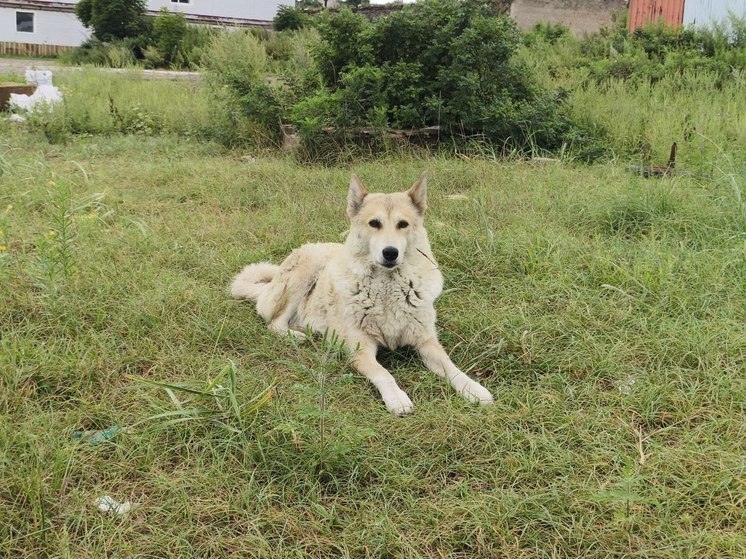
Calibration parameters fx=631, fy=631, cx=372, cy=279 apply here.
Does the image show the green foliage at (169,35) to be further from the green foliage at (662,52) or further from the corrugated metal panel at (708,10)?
the corrugated metal panel at (708,10)

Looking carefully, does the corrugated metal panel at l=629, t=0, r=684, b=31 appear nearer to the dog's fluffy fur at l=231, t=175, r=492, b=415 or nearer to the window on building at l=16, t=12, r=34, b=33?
the dog's fluffy fur at l=231, t=175, r=492, b=415

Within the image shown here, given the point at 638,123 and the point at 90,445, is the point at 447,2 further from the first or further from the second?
the point at 90,445

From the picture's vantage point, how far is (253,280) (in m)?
4.27

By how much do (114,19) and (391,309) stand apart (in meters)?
24.7

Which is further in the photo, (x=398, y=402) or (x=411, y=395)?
(x=411, y=395)

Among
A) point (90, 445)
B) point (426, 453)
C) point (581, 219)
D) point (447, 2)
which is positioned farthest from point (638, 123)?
point (90, 445)

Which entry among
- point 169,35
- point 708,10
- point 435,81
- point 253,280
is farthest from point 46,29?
point 253,280

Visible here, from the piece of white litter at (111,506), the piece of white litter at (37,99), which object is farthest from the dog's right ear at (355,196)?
the piece of white litter at (37,99)

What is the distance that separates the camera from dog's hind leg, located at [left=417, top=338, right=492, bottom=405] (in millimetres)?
2982

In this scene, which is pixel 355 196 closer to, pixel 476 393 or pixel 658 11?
pixel 476 393

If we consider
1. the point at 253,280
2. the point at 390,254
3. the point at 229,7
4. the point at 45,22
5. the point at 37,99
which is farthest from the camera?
the point at 229,7

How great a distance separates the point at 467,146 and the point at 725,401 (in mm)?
5001

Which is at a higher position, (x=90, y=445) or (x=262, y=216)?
(x=262, y=216)

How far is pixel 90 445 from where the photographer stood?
8.16 feet
